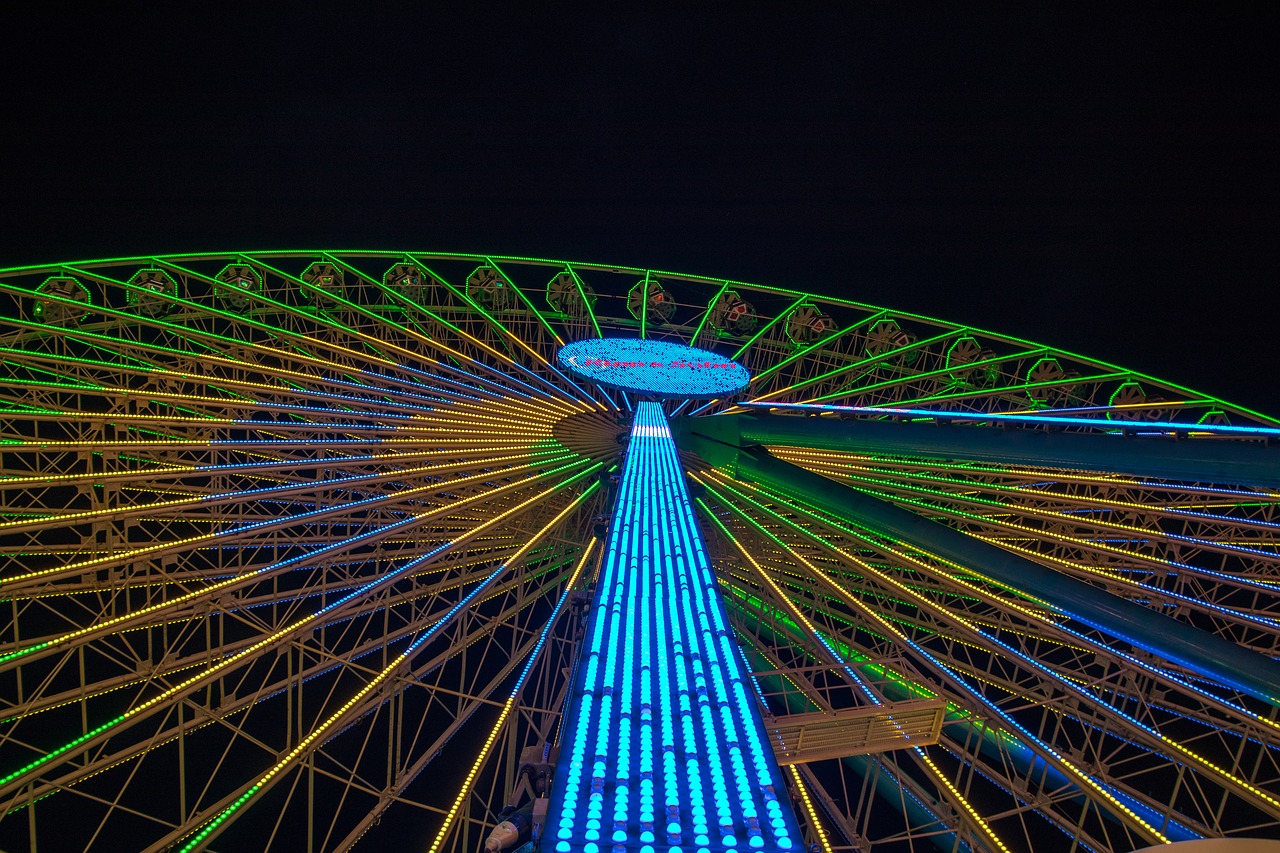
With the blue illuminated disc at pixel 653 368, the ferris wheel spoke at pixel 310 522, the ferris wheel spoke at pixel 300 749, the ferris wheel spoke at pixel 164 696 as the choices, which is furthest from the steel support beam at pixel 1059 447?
the ferris wheel spoke at pixel 164 696

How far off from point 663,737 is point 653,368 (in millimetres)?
13399

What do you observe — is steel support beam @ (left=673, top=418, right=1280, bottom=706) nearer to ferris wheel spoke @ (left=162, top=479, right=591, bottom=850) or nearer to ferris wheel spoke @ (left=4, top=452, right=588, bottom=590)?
ferris wheel spoke @ (left=4, top=452, right=588, bottom=590)

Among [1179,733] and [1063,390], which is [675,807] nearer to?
[1063,390]

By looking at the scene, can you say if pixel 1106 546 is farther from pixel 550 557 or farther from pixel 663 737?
pixel 663 737

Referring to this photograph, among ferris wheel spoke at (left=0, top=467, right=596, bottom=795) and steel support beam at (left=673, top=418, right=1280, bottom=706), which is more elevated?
steel support beam at (left=673, top=418, right=1280, bottom=706)

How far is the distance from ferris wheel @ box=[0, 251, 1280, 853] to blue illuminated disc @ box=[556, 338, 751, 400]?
28.3 inches

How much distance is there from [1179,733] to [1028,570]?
22.3 meters

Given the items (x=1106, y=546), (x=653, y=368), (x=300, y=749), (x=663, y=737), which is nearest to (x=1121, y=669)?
(x=1106, y=546)

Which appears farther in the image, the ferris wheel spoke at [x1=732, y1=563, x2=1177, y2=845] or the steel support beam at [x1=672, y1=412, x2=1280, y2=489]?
the steel support beam at [x1=672, y1=412, x2=1280, y2=489]

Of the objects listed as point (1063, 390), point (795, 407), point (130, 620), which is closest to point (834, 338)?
point (1063, 390)

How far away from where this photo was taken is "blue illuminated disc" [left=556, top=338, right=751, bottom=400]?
16938 millimetres

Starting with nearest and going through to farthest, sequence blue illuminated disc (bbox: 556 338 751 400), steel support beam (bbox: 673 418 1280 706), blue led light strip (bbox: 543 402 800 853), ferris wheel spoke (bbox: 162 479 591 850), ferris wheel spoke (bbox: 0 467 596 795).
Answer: blue led light strip (bbox: 543 402 800 853)
ferris wheel spoke (bbox: 0 467 596 795)
steel support beam (bbox: 673 418 1280 706)
ferris wheel spoke (bbox: 162 479 591 850)
blue illuminated disc (bbox: 556 338 751 400)

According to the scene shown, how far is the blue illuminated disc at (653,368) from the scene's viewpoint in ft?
55.6

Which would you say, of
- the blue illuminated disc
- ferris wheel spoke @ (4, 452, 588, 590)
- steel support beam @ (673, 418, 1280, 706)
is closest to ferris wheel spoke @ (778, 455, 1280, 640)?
steel support beam @ (673, 418, 1280, 706)
